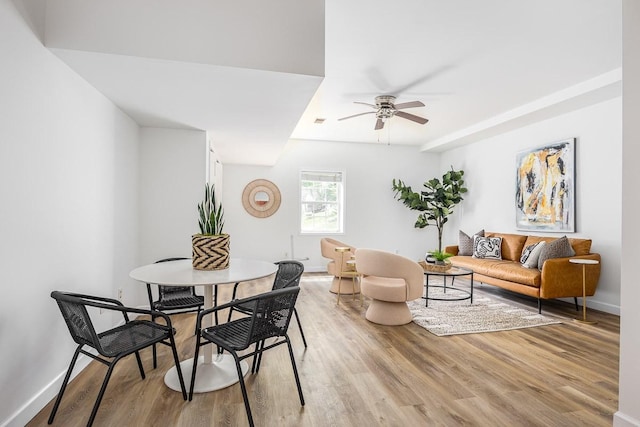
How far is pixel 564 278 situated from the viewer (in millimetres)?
3820

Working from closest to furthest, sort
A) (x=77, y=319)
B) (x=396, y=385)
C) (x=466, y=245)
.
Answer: (x=77, y=319), (x=396, y=385), (x=466, y=245)

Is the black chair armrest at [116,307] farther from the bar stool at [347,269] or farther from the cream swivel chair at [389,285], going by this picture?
the bar stool at [347,269]

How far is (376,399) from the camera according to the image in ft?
6.74

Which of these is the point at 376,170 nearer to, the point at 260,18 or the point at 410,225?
the point at 410,225

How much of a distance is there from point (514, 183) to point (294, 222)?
400cm

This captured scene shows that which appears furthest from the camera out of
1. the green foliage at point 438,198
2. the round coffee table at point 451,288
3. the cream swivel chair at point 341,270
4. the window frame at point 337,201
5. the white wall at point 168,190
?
the window frame at point 337,201

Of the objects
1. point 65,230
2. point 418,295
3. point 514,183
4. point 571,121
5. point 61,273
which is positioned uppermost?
point 571,121

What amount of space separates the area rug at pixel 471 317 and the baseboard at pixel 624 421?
4.93ft

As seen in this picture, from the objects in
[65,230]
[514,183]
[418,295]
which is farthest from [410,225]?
[65,230]

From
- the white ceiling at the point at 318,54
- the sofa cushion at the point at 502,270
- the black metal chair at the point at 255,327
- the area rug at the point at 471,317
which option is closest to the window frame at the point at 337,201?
the sofa cushion at the point at 502,270

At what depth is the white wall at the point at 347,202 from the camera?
661 cm

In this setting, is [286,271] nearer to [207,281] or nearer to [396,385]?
[207,281]

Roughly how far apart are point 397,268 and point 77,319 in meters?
2.59

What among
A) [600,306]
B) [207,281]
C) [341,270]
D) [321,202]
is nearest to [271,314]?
[207,281]
